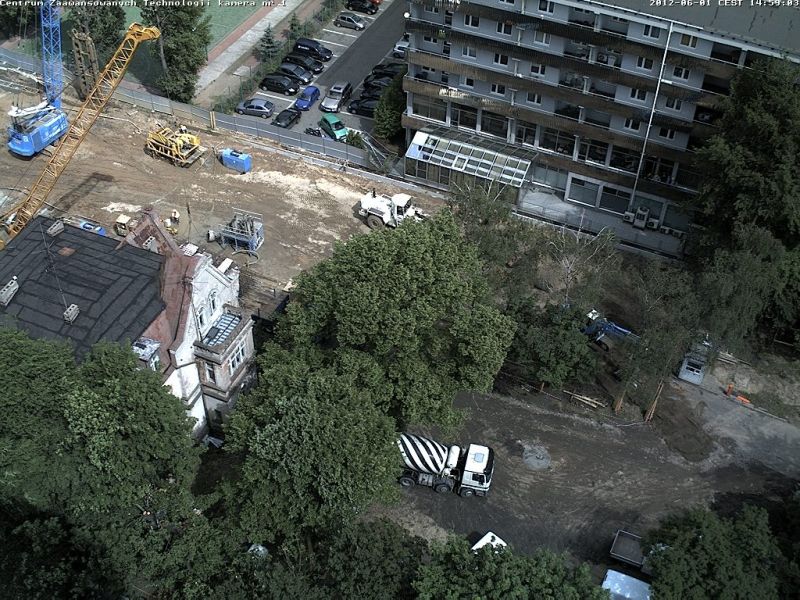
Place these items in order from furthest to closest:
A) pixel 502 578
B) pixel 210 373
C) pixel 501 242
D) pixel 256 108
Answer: pixel 256 108 < pixel 501 242 < pixel 210 373 < pixel 502 578

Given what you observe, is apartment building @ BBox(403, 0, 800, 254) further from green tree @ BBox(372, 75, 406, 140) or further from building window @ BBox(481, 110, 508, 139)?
green tree @ BBox(372, 75, 406, 140)

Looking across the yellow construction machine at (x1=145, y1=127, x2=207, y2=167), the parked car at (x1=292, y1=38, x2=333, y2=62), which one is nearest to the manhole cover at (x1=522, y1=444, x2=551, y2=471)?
the yellow construction machine at (x1=145, y1=127, x2=207, y2=167)

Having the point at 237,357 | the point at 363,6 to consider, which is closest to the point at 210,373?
the point at 237,357

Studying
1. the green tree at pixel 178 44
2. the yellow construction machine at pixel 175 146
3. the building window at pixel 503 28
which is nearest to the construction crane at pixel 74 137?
the yellow construction machine at pixel 175 146

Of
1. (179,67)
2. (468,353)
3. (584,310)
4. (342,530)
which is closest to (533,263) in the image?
(584,310)

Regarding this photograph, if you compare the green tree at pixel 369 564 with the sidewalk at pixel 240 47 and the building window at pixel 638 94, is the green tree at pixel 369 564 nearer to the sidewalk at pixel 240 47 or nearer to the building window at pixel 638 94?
the building window at pixel 638 94

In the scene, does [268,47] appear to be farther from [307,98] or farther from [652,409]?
[652,409]

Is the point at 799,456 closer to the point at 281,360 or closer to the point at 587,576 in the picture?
the point at 587,576
